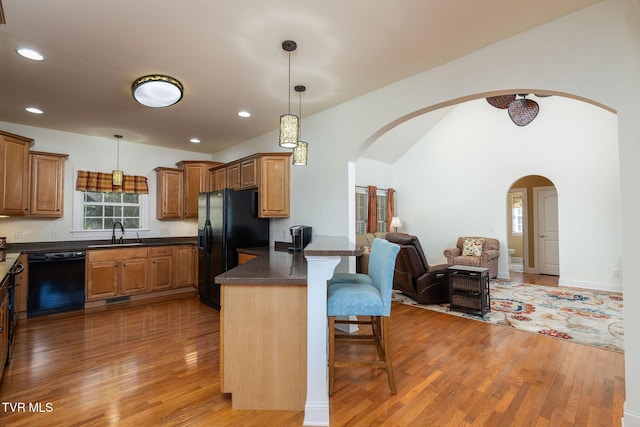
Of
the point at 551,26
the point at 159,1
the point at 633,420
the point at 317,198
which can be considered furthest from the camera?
the point at 317,198

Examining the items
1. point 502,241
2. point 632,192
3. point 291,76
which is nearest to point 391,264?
point 632,192

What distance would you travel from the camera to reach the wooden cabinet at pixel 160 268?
4.94m

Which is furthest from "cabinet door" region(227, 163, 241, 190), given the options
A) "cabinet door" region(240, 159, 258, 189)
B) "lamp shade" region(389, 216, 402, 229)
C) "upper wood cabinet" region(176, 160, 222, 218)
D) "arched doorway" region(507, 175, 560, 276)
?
"arched doorway" region(507, 175, 560, 276)

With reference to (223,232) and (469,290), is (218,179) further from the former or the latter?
(469,290)

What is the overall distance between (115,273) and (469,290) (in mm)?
Result: 5109

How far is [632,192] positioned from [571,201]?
490 cm

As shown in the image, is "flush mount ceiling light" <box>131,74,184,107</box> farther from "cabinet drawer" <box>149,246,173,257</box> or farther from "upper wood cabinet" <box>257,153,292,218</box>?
"cabinet drawer" <box>149,246,173,257</box>

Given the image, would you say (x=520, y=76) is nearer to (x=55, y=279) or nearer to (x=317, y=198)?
(x=317, y=198)

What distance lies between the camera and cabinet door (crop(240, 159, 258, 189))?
172 inches

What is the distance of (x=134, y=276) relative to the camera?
4758 millimetres

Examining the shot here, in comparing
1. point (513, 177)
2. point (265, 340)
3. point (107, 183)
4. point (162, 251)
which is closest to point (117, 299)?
point (162, 251)

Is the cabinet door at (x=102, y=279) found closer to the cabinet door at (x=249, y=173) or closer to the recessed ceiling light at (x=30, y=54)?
the cabinet door at (x=249, y=173)

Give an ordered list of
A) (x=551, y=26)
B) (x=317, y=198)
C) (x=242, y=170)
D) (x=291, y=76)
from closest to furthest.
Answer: (x=551, y=26)
(x=291, y=76)
(x=317, y=198)
(x=242, y=170)

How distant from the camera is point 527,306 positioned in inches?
172
